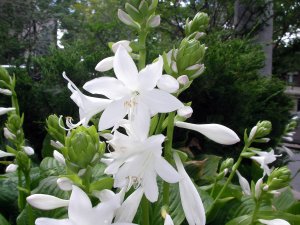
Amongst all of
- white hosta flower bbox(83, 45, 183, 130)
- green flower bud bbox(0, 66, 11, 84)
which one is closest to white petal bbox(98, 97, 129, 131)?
white hosta flower bbox(83, 45, 183, 130)

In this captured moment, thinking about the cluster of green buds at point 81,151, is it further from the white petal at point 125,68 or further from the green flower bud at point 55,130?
the green flower bud at point 55,130

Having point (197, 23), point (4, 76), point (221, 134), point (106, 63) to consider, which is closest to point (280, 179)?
point (221, 134)

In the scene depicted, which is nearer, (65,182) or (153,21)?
(65,182)

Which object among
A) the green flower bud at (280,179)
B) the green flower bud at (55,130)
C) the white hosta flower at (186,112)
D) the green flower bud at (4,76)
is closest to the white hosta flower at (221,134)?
the white hosta flower at (186,112)

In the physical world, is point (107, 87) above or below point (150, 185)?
above

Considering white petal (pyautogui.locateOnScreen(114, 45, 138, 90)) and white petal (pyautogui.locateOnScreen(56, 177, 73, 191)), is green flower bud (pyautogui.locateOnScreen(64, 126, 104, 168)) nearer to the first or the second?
white petal (pyautogui.locateOnScreen(56, 177, 73, 191))

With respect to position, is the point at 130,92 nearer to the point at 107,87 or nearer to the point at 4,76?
the point at 107,87

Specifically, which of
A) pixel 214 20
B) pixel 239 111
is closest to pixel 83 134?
pixel 239 111
